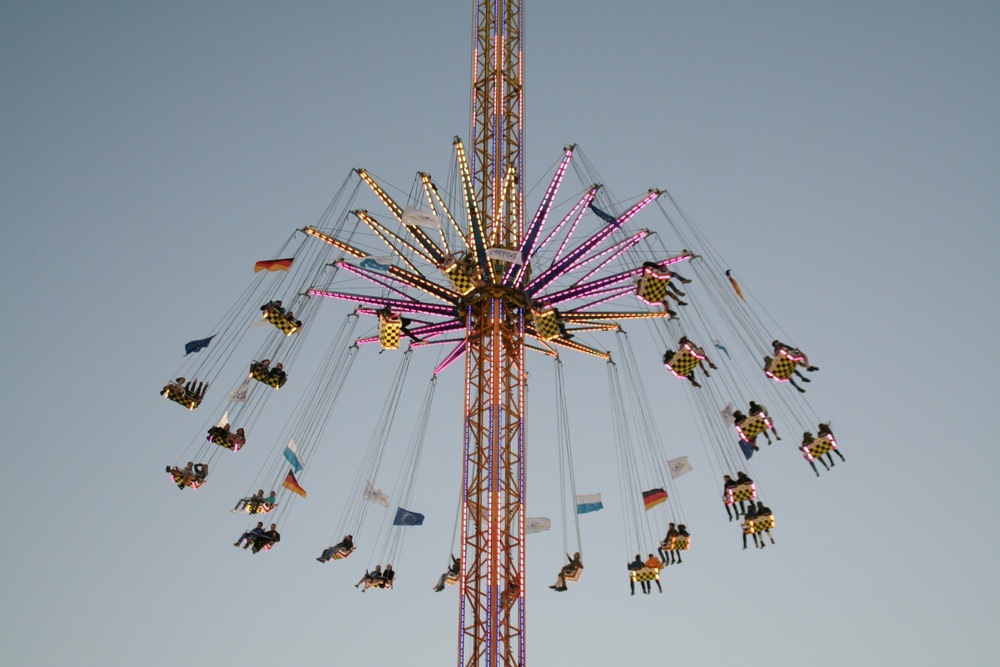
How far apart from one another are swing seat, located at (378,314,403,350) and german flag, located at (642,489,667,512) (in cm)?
862

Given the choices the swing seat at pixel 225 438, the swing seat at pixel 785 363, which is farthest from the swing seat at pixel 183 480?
the swing seat at pixel 785 363

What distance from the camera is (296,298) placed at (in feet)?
97.3

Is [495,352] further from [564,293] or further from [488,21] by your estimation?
[488,21]

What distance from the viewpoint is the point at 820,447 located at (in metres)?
26.5

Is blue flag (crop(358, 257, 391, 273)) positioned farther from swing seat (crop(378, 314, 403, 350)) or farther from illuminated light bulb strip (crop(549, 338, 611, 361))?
illuminated light bulb strip (crop(549, 338, 611, 361))

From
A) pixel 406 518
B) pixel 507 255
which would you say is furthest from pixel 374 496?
pixel 507 255

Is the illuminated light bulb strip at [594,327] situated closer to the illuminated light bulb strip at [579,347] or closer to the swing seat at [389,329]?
the illuminated light bulb strip at [579,347]

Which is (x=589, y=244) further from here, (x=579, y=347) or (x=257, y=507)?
(x=257, y=507)

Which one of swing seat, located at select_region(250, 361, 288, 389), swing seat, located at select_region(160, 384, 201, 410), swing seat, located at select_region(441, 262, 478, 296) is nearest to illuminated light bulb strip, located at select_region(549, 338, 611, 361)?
swing seat, located at select_region(441, 262, 478, 296)

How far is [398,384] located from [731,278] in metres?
11.8

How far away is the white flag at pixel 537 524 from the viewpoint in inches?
1126

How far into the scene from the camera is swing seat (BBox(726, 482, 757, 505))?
26672 mm

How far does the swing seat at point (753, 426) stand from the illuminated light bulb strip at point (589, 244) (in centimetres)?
644

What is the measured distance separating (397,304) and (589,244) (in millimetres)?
6064
